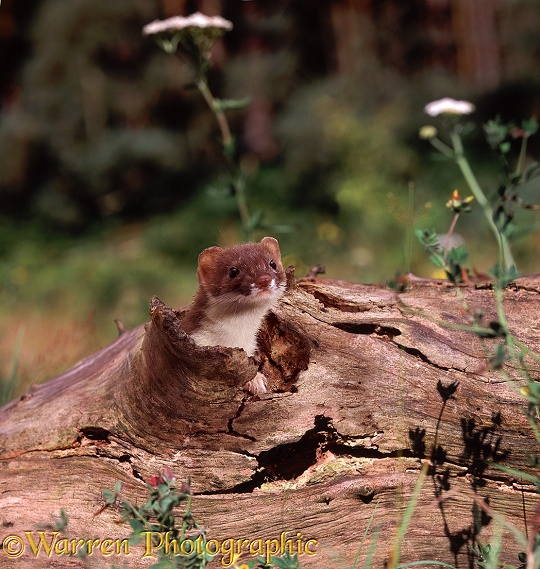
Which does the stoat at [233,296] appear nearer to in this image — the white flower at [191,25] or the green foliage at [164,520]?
the green foliage at [164,520]

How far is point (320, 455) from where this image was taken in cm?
314

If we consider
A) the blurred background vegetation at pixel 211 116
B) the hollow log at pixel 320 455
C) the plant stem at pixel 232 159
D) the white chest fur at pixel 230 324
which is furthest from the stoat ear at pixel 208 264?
the blurred background vegetation at pixel 211 116

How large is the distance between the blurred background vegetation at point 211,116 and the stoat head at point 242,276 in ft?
23.9

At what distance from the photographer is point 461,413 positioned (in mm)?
3148

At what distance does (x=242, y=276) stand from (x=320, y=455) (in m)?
0.83

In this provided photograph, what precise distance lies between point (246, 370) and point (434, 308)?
100cm

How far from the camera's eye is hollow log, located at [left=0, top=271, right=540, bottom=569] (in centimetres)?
306

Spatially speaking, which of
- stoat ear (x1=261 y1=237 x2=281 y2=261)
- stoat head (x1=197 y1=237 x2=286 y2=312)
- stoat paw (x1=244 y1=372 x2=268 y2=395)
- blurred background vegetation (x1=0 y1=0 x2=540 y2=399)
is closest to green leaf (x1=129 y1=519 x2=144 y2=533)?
stoat paw (x1=244 y1=372 x2=268 y2=395)

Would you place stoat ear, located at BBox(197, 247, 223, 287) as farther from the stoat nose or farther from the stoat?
the stoat nose

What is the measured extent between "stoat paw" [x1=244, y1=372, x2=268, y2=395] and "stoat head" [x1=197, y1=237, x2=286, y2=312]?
1.32 feet

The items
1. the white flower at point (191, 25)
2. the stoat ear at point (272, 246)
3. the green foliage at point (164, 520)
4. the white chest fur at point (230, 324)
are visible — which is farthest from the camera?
the white flower at point (191, 25)

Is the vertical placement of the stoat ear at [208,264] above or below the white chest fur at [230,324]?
above

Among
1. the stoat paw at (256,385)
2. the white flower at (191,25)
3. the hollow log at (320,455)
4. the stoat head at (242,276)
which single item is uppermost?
the white flower at (191,25)

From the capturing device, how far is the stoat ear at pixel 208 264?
353cm
